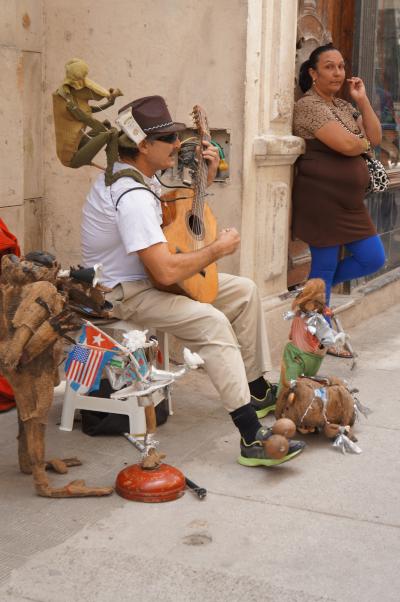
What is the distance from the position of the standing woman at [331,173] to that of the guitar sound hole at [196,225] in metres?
1.71

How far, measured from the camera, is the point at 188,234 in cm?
425

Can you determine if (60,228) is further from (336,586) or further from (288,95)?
(336,586)

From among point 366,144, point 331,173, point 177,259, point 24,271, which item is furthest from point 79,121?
point 366,144

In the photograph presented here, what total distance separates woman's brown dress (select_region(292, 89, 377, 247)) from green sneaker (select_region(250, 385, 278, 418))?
1429mm

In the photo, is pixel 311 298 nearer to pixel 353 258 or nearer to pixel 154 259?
pixel 154 259

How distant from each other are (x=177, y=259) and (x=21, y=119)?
5.38ft

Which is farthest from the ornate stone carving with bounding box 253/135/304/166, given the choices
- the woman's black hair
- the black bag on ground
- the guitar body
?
the black bag on ground

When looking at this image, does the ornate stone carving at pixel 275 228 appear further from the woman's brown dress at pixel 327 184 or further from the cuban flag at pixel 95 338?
the cuban flag at pixel 95 338

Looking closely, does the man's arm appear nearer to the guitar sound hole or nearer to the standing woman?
the guitar sound hole

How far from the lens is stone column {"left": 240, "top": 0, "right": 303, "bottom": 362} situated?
5465 mm

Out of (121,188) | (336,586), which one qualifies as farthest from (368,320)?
(336,586)

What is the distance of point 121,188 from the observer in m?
4.04

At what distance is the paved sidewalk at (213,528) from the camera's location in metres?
3.05

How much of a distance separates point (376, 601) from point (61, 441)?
180 cm
